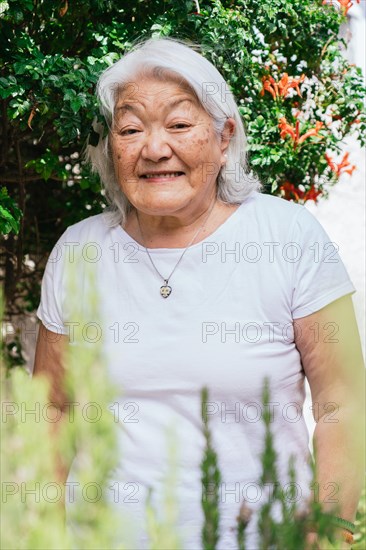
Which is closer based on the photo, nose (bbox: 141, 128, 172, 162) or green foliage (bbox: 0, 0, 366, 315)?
nose (bbox: 141, 128, 172, 162)

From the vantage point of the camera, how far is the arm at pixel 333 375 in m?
1.96

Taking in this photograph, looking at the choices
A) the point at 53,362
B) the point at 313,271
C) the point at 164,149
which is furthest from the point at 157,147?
the point at 53,362

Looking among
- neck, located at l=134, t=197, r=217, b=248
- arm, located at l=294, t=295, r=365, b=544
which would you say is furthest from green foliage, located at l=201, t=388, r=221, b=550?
neck, located at l=134, t=197, r=217, b=248

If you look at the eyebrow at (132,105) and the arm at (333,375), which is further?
the eyebrow at (132,105)

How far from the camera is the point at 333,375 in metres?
2.01

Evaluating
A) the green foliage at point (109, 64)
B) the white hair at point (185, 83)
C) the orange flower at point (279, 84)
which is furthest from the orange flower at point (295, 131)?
the white hair at point (185, 83)

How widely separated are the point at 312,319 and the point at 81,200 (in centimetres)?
222

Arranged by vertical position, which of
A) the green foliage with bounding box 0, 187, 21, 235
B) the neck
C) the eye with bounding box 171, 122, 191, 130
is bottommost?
the neck

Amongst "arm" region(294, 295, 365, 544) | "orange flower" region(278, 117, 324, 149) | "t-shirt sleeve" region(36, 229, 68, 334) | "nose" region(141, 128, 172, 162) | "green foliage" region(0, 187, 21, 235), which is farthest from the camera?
"orange flower" region(278, 117, 324, 149)

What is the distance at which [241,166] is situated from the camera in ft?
7.87

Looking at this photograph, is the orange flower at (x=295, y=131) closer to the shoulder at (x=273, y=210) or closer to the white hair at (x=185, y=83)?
the white hair at (x=185, y=83)

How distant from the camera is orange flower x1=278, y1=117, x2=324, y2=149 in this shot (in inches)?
136

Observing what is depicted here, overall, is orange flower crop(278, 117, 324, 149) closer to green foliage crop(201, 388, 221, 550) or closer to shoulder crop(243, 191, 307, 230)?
shoulder crop(243, 191, 307, 230)

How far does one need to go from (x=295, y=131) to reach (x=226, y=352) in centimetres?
179
